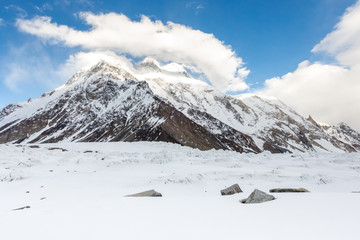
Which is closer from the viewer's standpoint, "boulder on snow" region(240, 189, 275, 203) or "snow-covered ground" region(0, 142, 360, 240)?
"snow-covered ground" region(0, 142, 360, 240)

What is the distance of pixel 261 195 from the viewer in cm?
727

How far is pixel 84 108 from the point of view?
19300 cm

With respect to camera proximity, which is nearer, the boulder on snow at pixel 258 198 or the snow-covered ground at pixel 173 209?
the snow-covered ground at pixel 173 209

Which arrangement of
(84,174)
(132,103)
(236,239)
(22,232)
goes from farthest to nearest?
(132,103) < (84,174) < (22,232) < (236,239)

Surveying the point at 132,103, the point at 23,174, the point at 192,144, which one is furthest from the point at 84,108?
the point at 23,174

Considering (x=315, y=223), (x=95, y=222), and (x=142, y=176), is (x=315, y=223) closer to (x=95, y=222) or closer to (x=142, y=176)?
(x=95, y=222)

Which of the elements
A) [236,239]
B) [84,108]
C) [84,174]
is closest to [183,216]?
[236,239]

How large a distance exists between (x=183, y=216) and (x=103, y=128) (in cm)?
14476

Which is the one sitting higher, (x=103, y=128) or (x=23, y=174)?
(x=103, y=128)

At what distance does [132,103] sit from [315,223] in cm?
16318

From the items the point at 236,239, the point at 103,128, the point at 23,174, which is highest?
the point at 103,128

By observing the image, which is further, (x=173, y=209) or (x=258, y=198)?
(x=258, y=198)

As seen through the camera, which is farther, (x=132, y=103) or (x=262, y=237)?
(x=132, y=103)

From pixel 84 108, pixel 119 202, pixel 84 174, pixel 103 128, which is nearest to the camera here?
pixel 119 202
